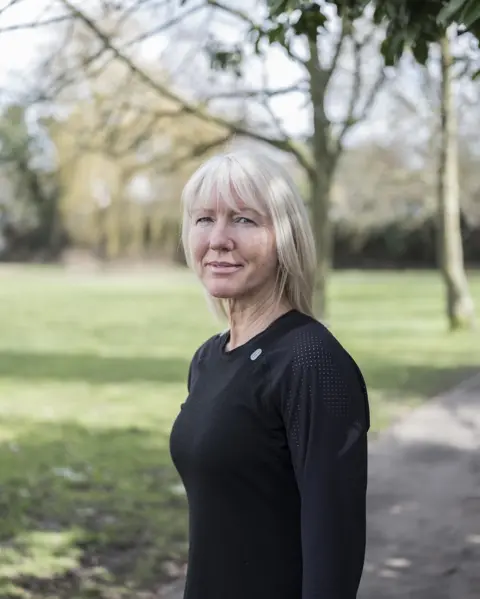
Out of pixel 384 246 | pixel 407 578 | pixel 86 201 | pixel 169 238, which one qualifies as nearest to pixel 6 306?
pixel 86 201

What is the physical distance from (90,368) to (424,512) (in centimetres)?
937

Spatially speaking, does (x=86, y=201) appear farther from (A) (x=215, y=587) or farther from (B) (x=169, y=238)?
(A) (x=215, y=587)

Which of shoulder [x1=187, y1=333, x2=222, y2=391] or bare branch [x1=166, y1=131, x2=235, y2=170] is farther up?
bare branch [x1=166, y1=131, x2=235, y2=170]

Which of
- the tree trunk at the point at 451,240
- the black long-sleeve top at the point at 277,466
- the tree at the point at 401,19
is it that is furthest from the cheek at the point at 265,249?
the tree trunk at the point at 451,240

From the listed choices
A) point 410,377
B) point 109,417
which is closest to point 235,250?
point 109,417

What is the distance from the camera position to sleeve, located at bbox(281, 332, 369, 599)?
1824mm

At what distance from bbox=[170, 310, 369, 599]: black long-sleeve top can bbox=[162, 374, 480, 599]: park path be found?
109 inches

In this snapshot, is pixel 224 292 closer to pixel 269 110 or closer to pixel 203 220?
pixel 203 220

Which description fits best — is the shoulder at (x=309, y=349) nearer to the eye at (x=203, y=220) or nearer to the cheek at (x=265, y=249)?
the cheek at (x=265, y=249)

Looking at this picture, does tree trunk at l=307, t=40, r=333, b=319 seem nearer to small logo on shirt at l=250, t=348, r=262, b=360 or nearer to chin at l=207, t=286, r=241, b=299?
chin at l=207, t=286, r=241, b=299

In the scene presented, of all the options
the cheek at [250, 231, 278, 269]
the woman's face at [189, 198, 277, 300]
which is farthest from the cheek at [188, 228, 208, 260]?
the cheek at [250, 231, 278, 269]

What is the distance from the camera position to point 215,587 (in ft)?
6.75

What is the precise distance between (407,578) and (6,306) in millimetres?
25574

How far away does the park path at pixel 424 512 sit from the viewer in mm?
4887
